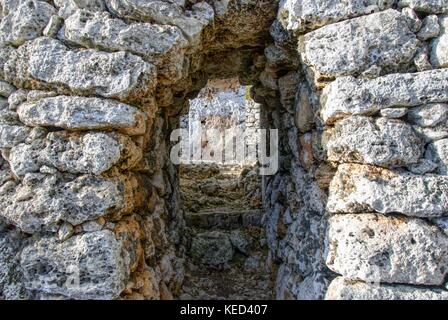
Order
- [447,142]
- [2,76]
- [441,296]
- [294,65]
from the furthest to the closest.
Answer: [294,65], [2,76], [447,142], [441,296]

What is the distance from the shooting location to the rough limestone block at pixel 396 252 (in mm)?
1672

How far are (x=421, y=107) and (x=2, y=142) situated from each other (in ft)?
7.18

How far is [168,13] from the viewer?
6.76 feet

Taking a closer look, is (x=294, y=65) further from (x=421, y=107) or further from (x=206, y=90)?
(x=206, y=90)

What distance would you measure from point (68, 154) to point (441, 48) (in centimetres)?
200

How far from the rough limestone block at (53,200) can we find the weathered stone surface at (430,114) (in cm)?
162

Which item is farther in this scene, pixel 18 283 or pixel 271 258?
pixel 271 258

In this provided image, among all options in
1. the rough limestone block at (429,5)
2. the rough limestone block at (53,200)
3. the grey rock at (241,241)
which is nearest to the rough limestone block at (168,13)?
the rough limestone block at (53,200)

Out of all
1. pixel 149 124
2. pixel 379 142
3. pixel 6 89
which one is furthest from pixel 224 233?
pixel 6 89

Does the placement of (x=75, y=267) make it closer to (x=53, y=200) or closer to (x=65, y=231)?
(x=65, y=231)

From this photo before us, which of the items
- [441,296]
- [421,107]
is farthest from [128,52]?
[441,296]

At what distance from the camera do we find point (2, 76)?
203 cm

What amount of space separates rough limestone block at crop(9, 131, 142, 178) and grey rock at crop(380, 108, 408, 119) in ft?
A: 4.64
